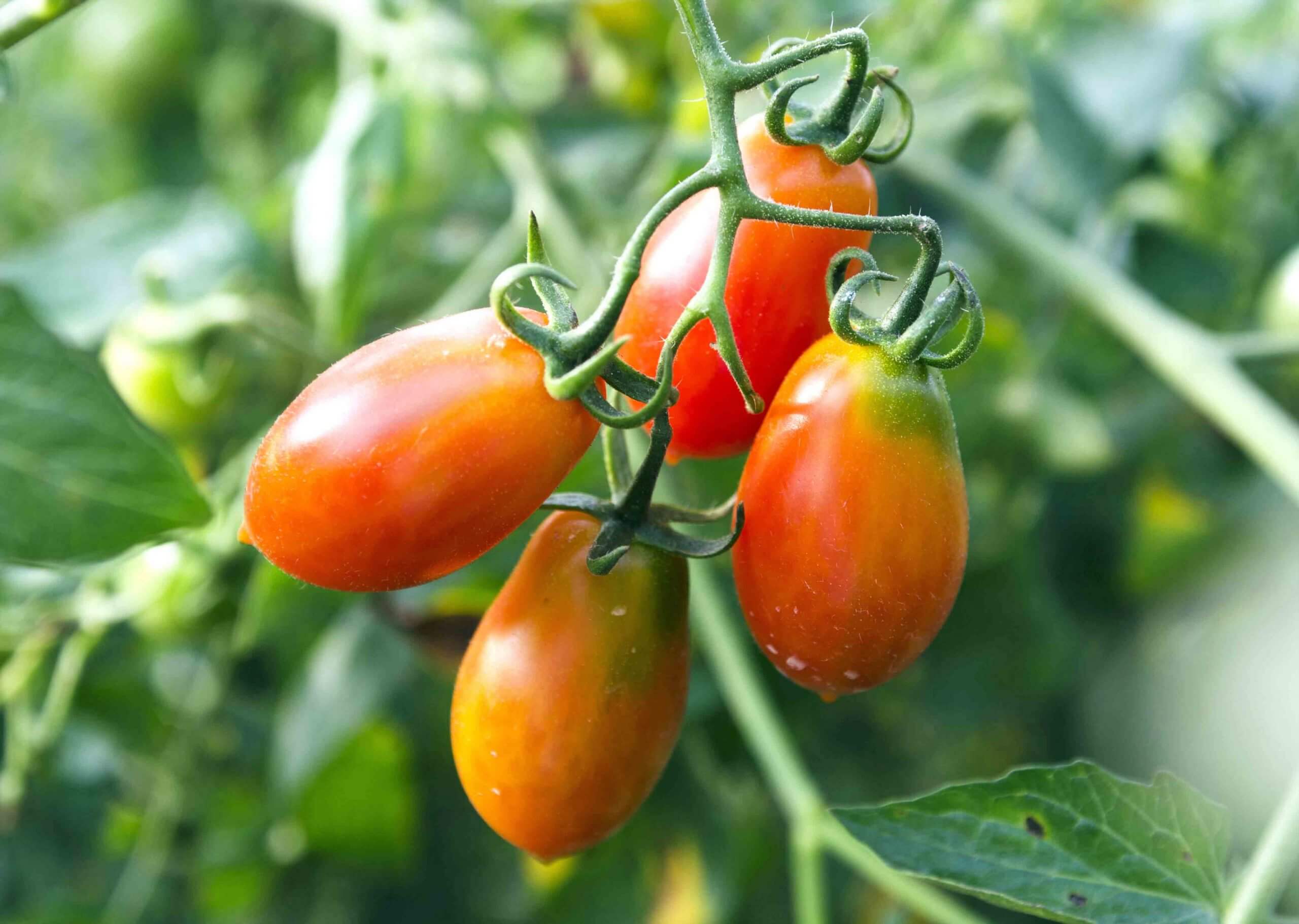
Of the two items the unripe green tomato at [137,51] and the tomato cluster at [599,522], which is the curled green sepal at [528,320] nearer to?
the tomato cluster at [599,522]

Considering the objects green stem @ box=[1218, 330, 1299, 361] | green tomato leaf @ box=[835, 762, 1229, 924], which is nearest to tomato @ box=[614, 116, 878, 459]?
green tomato leaf @ box=[835, 762, 1229, 924]

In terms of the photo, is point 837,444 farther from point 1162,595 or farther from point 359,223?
point 1162,595

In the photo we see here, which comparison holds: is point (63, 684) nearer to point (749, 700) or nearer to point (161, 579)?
point (161, 579)

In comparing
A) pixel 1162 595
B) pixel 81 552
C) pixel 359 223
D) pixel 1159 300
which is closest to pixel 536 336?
pixel 81 552

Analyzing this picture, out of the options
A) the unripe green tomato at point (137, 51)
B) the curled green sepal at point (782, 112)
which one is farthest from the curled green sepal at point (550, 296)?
the unripe green tomato at point (137, 51)

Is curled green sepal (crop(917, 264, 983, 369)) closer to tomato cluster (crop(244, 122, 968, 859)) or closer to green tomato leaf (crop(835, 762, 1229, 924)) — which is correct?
tomato cluster (crop(244, 122, 968, 859))

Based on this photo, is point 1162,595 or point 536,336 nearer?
point 536,336
